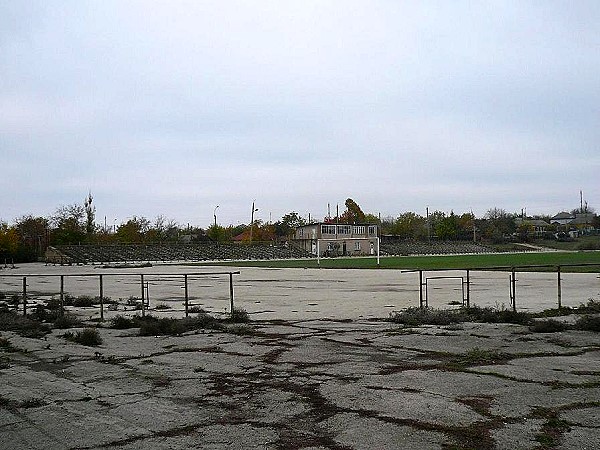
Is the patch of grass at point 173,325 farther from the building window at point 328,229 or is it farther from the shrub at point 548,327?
the building window at point 328,229

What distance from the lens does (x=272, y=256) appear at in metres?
118

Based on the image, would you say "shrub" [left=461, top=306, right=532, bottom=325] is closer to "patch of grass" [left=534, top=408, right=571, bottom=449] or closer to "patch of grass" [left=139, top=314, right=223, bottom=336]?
"patch of grass" [left=139, top=314, right=223, bottom=336]

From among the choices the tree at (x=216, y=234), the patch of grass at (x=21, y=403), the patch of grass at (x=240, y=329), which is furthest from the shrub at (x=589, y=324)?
the tree at (x=216, y=234)

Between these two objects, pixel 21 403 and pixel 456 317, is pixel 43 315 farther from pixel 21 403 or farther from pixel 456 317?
pixel 21 403

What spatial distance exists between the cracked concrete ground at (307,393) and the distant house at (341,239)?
11125cm

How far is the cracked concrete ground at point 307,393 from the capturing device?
720 cm

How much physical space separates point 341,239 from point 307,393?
4729 inches

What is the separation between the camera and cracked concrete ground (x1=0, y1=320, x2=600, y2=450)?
7195 mm

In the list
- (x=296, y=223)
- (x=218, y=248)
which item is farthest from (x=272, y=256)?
(x=296, y=223)

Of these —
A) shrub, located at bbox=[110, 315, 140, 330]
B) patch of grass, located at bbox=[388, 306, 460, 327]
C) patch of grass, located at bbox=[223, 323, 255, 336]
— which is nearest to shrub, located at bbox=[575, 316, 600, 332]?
patch of grass, located at bbox=[388, 306, 460, 327]

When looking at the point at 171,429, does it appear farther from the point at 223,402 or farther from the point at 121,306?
the point at 121,306

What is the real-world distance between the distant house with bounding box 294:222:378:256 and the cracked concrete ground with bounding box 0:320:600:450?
111250 millimetres

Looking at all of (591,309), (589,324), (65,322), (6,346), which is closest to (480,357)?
(589,324)

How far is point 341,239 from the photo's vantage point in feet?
424
